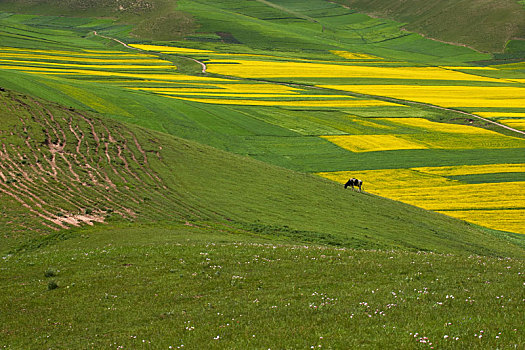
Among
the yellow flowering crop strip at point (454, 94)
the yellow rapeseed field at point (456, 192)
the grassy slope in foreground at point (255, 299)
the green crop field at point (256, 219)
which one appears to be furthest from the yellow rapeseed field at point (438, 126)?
the grassy slope in foreground at point (255, 299)

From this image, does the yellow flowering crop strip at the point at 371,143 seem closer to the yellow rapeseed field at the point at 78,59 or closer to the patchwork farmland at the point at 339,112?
the patchwork farmland at the point at 339,112

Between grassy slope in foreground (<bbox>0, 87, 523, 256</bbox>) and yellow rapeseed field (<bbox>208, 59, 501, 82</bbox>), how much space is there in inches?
3659

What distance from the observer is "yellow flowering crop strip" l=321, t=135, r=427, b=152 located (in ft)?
260

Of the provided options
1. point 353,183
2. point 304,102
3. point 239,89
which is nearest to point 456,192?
point 353,183

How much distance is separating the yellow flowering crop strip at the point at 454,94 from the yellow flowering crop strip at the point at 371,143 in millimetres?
36603

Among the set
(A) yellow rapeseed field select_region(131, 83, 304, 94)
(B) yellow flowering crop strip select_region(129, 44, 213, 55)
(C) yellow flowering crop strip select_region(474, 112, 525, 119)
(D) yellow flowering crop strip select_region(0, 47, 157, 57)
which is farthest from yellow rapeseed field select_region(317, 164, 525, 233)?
(B) yellow flowering crop strip select_region(129, 44, 213, 55)

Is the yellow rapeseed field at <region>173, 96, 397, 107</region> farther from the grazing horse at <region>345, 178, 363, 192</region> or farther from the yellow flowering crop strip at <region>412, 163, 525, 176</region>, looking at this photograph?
the grazing horse at <region>345, 178, 363, 192</region>

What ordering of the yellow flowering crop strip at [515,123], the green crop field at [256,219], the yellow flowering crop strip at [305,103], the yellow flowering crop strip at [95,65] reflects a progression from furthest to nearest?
the yellow flowering crop strip at [95,65], the yellow flowering crop strip at [305,103], the yellow flowering crop strip at [515,123], the green crop field at [256,219]

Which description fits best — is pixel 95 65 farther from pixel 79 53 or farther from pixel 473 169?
pixel 473 169

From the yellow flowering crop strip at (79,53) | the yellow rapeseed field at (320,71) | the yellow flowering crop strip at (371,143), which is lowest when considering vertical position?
the yellow flowering crop strip at (371,143)

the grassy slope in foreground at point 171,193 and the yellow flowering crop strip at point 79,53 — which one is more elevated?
the yellow flowering crop strip at point 79,53

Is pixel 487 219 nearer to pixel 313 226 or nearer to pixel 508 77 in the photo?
pixel 313 226

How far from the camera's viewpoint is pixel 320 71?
15738 cm

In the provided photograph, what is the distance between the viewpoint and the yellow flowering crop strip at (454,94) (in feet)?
385
